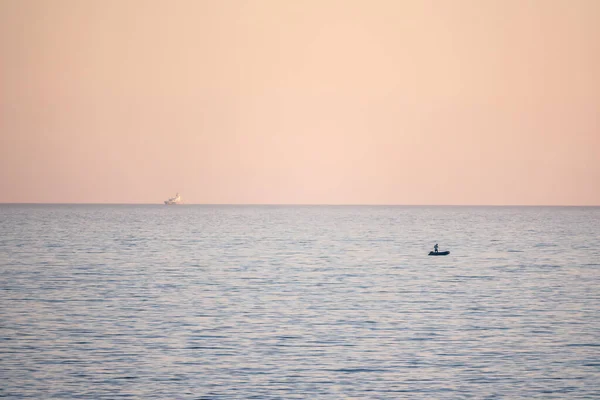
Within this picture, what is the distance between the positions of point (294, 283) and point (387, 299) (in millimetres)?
11582

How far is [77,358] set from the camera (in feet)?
114

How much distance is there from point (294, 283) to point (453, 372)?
32774 millimetres

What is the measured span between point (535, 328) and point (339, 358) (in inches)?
511

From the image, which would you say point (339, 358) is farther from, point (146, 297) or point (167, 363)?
point (146, 297)

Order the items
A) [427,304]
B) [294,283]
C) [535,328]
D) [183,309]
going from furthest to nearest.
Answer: [294,283]
[427,304]
[183,309]
[535,328]

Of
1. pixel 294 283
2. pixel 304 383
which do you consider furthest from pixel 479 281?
pixel 304 383

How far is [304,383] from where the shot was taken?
103 feet

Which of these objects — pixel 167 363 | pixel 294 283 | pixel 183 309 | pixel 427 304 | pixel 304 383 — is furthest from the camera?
pixel 294 283

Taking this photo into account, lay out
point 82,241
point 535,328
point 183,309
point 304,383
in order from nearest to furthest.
A: point 304,383 < point 535,328 < point 183,309 < point 82,241

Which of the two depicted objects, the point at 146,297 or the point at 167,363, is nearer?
the point at 167,363

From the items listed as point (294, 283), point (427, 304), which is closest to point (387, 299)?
point (427, 304)

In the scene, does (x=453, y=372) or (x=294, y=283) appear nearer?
(x=453, y=372)

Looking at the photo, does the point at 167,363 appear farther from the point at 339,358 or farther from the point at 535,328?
the point at 535,328

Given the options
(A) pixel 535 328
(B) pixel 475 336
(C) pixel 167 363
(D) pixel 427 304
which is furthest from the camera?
(D) pixel 427 304
